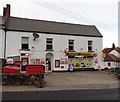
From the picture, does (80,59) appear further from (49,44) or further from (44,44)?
(44,44)

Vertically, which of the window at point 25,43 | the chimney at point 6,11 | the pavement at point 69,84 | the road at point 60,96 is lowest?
the road at point 60,96

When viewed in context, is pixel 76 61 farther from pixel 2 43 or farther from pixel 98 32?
pixel 2 43

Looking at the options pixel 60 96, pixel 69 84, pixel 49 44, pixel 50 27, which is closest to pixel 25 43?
pixel 49 44

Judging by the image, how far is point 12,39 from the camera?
35.3 m

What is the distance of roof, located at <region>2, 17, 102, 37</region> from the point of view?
37281 mm

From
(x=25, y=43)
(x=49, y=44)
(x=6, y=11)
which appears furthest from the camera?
(x=6, y=11)

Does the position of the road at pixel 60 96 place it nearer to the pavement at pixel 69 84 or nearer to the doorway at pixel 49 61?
the pavement at pixel 69 84

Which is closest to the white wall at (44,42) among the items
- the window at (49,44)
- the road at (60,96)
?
the window at (49,44)

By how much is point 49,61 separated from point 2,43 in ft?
24.7

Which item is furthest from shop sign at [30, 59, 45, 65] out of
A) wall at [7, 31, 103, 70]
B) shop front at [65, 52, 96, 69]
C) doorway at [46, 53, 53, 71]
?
shop front at [65, 52, 96, 69]

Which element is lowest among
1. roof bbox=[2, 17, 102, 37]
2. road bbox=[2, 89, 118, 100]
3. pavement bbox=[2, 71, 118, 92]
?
road bbox=[2, 89, 118, 100]

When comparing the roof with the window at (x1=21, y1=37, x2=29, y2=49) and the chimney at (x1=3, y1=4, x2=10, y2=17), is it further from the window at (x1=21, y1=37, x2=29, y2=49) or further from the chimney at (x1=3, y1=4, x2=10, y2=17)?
the window at (x1=21, y1=37, x2=29, y2=49)

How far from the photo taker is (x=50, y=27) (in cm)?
4012

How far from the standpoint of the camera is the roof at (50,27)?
Answer: 122 ft
